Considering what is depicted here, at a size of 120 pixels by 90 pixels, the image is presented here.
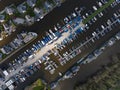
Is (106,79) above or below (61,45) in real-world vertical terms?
below

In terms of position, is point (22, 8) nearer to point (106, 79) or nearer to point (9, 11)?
point (9, 11)

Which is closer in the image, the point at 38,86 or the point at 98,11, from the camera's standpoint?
the point at 38,86

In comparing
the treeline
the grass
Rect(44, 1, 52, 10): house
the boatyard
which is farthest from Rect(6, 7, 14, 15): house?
the treeline

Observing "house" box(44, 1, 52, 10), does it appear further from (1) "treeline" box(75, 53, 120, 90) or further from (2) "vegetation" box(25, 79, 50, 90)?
(1) "treeline" box(75, 53, 120, 90)

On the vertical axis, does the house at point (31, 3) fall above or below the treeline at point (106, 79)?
above

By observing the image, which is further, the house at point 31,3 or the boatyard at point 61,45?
the boatyard at point 61,45

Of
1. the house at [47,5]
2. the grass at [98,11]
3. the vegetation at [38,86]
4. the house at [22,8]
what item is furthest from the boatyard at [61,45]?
the house at [22,8]

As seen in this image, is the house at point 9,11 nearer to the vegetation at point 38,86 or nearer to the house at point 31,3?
the house at point 31,3

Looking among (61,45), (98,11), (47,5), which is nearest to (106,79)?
(61,45)
